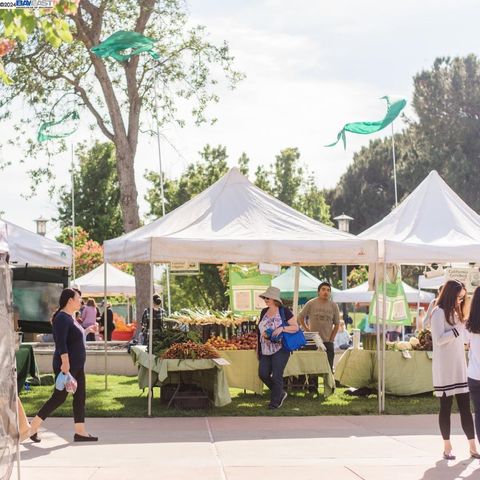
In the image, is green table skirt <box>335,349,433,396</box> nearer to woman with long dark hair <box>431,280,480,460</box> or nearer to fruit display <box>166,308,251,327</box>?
fruit display <box>166,308,251,327</box>

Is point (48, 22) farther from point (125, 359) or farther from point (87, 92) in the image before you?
point (87, 92)

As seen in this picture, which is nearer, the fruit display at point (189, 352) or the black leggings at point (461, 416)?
the black leggings at point (461, 416)

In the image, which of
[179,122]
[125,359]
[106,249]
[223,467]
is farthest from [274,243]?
[179,122]

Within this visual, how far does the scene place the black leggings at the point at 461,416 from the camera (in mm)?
10297

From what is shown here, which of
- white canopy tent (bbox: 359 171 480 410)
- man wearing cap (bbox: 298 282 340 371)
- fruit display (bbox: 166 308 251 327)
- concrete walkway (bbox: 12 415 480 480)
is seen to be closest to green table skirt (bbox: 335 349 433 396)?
white canopy tent (bbox: 359 171 480 410)

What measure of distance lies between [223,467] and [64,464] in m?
1.56

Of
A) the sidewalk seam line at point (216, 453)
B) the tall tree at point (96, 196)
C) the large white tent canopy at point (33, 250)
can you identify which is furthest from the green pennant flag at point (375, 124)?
the tall tree at point (96, 196)

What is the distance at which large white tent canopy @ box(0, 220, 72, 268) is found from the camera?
18.0m

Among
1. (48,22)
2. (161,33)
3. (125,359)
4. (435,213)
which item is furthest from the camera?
(161,33)

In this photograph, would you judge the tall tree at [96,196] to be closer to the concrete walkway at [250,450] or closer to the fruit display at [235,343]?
the fruit display at [235,343]

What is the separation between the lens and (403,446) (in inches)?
451

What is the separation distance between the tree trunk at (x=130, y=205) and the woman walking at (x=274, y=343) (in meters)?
10.6

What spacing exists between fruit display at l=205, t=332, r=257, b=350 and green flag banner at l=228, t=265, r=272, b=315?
203 centimetres

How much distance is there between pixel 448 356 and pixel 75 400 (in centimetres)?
418
